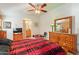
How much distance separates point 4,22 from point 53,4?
79 cm

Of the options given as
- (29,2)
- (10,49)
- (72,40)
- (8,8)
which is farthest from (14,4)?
(72,40)

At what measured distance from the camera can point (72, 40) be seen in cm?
165

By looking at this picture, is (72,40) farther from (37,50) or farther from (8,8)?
(8,8)

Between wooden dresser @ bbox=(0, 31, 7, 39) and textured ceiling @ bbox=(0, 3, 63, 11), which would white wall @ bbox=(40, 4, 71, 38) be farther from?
wooden dresser @ bbox=(0, 31, 7, 39)

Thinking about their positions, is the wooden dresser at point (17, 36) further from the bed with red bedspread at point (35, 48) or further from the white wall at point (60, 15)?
the white wall at point (60, 15)

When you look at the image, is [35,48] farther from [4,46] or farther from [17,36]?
[4,46]

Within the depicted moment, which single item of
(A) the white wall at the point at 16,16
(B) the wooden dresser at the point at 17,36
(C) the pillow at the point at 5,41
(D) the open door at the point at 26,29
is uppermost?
(A) the white wall at the point at 16,16

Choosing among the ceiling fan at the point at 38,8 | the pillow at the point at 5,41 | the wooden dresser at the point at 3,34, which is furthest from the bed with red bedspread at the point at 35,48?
the ceiling fan at the point at 38,8

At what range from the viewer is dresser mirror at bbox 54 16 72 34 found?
65.8 inches

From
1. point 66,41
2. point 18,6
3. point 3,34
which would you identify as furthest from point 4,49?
point 66,41

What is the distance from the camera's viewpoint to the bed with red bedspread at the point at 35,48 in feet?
5.39

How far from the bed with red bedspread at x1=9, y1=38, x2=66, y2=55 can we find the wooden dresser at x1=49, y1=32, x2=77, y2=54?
0.21 ft

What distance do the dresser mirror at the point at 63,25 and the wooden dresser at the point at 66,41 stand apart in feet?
0.23

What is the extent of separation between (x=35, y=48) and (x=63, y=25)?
548mm
